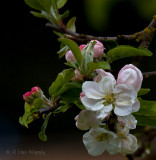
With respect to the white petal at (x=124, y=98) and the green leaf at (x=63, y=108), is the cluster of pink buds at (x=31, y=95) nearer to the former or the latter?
the green leaf at (x=63, y=108)

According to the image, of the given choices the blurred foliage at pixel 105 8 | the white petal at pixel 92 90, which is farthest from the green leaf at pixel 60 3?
the white petal at pixel 92 90

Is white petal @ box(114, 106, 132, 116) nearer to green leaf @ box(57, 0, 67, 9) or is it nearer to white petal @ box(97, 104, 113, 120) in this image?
white petal @ box(97, 104, 113, 120)

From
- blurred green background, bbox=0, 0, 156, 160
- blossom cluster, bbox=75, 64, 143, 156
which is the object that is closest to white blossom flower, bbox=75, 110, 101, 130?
blossom cluster, bbox=75, 64, 143, 156

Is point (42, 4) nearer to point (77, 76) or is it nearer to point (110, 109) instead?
point (77, 76)

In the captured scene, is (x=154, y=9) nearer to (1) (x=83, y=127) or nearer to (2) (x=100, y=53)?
(2) (x=100, y=53)

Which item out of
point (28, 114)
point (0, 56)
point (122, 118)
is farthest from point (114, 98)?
point (0, 56)
